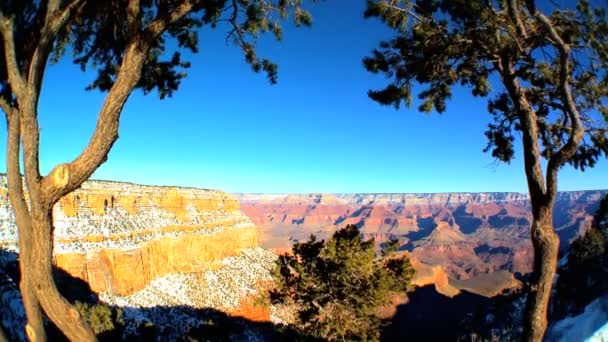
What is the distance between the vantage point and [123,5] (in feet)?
17.0

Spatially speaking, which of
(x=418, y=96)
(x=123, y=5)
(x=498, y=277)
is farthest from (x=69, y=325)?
(x=498, y=277)

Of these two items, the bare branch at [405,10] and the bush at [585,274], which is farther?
the bush at [585,274]

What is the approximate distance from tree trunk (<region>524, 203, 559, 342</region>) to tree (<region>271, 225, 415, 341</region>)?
8.79 metres

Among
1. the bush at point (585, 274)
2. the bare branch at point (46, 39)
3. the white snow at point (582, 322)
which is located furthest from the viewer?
the bush at point (585, 274)

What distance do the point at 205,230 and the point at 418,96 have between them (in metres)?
38.4

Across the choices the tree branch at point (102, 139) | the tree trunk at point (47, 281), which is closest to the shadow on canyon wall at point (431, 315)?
the tree trunk at point (47, 281)

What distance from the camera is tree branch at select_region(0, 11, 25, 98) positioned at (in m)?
3.54

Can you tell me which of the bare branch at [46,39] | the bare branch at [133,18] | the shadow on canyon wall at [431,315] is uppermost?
the bare branch at [133,18]

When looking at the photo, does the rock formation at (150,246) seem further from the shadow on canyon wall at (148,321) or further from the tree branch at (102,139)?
the tree branch at (102,139)

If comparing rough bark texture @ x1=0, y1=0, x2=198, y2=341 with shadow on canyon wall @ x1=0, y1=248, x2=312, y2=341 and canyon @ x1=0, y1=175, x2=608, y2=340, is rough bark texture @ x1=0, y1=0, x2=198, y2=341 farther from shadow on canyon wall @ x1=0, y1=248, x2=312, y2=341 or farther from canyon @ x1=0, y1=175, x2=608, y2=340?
canyon @ x1=0, y1=175, x2=608, y2=340

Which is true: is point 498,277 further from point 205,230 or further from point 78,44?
Answer: point 78,44

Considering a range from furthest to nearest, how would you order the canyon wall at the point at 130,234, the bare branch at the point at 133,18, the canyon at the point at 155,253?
the canyon wall at the point at 130,234 < the canyon at the point at 155,253 < the bare branch at the point at 133,18

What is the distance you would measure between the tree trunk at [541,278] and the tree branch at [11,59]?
609cm

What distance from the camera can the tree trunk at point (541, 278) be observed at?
5164mm
